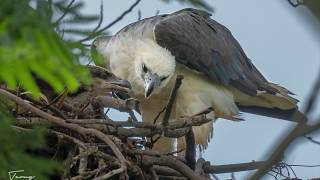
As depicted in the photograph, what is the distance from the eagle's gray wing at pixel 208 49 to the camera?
6355mm

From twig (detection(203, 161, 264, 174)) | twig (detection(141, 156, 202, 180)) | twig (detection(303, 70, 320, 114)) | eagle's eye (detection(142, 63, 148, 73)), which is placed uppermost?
eagle's eye (detection(142, 63, 148, 73))

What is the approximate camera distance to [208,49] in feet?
22.0

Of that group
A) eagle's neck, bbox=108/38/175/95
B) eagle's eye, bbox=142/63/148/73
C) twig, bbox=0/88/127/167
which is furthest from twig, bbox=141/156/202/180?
eagle's eye, bbox=142/63/148/73

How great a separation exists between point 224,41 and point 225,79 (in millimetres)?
588

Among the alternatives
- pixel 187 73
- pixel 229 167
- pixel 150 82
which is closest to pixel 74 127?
pixel 229 167

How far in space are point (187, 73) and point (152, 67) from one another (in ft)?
1.37

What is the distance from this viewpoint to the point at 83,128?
398cm

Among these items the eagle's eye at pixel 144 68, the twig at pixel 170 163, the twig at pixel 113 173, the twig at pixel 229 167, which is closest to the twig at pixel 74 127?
the twig at pixel 113 173

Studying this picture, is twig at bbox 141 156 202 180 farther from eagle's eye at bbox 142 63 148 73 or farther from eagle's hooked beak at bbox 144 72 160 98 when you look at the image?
eagle's eye at bbox 142 63 148 73

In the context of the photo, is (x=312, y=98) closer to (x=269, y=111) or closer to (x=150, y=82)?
(x=150, y=82)

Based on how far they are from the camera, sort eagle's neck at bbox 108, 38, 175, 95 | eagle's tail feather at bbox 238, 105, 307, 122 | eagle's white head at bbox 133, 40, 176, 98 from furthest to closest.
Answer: eagle's tail feather at bbox 238, 105, 307, 122 → eagle's neck at bbox 108, 38, 175, 95 → eagle's white head at bbox 133, 40, 176, 98

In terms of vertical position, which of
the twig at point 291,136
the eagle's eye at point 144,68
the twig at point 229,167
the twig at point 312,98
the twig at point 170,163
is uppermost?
the eagle's eye at point 144,68

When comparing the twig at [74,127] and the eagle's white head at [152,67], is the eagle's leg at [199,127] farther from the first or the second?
the twig at [74,127]

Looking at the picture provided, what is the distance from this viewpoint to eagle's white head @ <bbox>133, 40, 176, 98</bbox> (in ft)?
19.6
